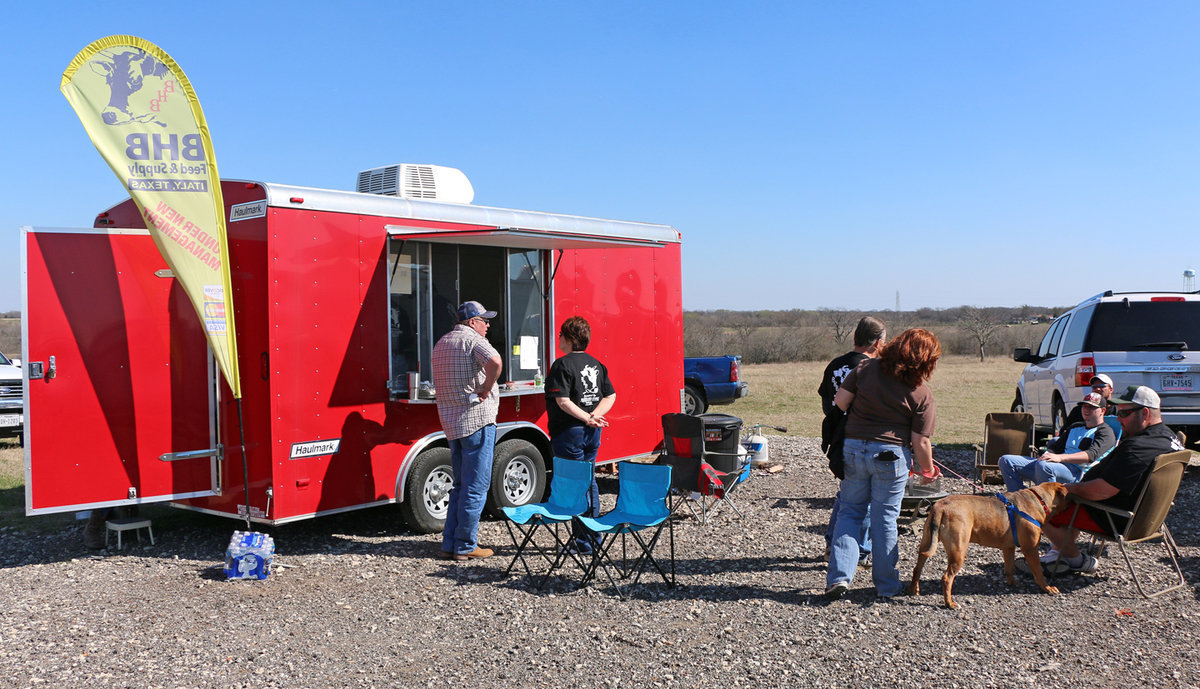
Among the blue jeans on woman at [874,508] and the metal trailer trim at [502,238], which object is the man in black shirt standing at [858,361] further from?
Answer: the metal trailer trim at [502,238]

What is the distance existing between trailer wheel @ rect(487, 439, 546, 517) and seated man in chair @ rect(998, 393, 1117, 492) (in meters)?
3.50

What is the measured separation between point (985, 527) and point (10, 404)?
11.7 m

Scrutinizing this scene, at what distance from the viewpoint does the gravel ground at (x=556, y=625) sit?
13.8ft

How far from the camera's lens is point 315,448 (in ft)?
20.4

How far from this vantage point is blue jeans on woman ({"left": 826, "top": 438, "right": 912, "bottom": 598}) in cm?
508

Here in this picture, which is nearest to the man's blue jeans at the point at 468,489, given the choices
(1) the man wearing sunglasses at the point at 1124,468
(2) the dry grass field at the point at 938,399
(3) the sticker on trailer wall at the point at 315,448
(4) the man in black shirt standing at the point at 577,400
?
(4) the man in black shirt standing at the point at 577,400

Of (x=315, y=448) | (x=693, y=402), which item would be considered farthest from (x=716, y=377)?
(x=315, y=448)

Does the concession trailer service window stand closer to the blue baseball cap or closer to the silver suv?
the blue baseball cap

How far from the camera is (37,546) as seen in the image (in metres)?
6.90

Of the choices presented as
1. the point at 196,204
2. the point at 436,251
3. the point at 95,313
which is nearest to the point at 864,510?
the point at 436,251

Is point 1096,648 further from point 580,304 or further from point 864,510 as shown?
point 580,304

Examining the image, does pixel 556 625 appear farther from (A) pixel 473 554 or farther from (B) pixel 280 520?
(B) pixel 280 520

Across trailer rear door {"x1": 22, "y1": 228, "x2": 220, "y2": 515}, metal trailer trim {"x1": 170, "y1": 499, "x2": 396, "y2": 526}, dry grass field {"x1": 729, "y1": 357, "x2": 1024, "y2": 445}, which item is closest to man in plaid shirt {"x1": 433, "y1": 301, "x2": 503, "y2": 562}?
metal trailer trim {"x1": 170, "y1": 499, "x2": 396, "y2": 526}

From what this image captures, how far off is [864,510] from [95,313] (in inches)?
191
